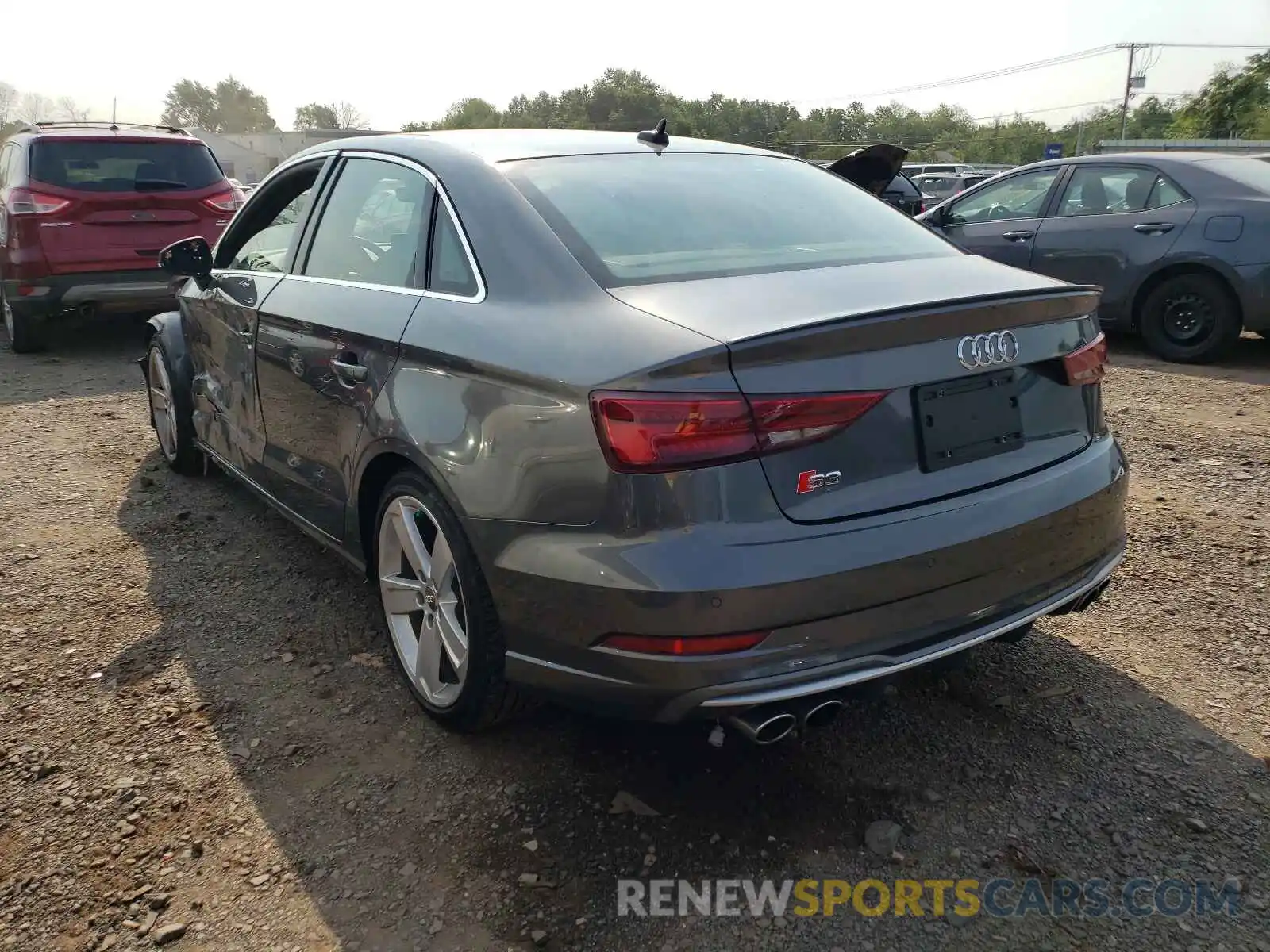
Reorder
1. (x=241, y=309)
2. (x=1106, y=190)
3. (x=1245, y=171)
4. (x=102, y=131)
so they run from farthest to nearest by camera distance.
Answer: (x=102, y=131), (x=1106, y=190), (x=1245, y=171), (x=241, y=309)

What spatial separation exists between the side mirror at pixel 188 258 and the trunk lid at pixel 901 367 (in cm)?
269

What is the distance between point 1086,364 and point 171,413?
167 inches

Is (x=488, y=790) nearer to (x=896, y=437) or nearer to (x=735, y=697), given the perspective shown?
(x=735, y=697)

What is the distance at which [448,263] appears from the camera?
2701 millimetres

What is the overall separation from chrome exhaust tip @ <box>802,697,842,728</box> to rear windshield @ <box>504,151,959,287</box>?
104cm

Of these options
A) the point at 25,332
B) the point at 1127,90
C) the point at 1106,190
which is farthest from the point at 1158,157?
the point at 1127,90

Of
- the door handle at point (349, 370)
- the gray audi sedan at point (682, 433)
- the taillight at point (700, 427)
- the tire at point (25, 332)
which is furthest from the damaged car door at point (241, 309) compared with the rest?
the tire at point (25, 332)

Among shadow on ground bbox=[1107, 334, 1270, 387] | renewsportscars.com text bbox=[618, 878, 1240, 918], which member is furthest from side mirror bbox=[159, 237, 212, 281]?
shadow on ground bbox=[1107, 334, 1270, 387]

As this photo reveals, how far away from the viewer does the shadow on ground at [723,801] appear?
83.1 inches

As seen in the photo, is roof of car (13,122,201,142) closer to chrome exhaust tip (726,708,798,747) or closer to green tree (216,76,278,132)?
chrome exhaust tip (726,708,798,747)

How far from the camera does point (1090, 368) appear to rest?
2.60m

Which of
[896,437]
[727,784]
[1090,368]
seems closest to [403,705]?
[727,784]

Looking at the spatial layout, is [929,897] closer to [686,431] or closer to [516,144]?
[686,431]

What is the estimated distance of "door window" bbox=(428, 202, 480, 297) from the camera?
103 inches
